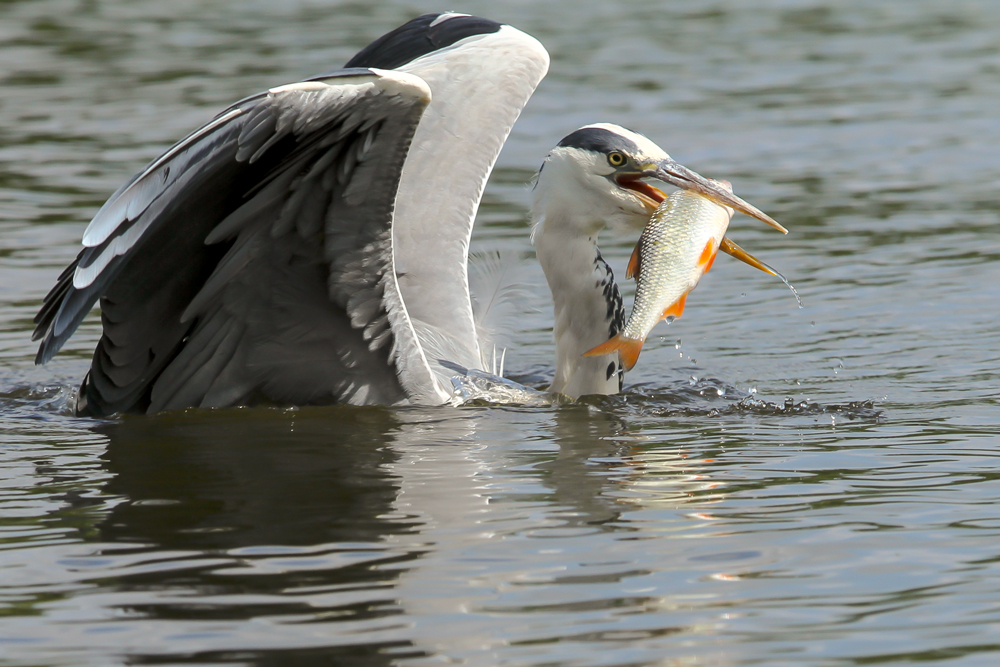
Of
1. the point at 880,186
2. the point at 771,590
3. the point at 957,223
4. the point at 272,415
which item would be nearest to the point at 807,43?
the point at 880,186

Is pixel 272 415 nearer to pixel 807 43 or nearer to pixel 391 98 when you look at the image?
pixel 391 98

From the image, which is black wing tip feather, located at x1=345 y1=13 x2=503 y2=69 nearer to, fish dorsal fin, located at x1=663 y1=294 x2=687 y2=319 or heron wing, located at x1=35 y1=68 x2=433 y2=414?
heron wing, located at x1=35 y1=68 x2=433 y2=414

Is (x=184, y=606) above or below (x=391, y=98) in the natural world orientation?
below

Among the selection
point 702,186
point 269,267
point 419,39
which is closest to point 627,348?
point 702,186

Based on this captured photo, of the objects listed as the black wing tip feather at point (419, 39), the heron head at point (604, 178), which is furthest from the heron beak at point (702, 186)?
the black wing tip feather at point (419, 39)

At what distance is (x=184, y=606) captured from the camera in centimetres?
374

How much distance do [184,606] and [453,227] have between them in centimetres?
388

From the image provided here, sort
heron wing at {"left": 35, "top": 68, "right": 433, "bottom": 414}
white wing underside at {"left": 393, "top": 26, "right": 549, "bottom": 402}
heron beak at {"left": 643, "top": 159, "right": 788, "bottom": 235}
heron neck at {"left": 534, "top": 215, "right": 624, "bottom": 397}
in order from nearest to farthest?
heron wing at {"left": 35, "top": 68, "right": 433, "bottom": 414}
heron beak at {"left": 643, "top": 159, "right": 788, "bottom": 235}
heron neck at {"left": 534, "top": 215, "right": 624, "bottom": 397}
white wing underside at {"left": 393, "top": 26, "right": 549, "bottom": 402}

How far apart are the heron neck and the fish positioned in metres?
0.70

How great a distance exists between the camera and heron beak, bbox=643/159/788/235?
5.88 meters

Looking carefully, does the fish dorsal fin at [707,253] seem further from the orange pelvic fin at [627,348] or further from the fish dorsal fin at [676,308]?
the orange pelvic fin at [627,348]

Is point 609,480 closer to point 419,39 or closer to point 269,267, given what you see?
point 269,267

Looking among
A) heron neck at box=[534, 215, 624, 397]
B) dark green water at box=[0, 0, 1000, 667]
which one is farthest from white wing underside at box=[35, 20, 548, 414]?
heron neck at box=[534, 215, 624, 397]

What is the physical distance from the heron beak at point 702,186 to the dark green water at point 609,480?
0.87 metres
